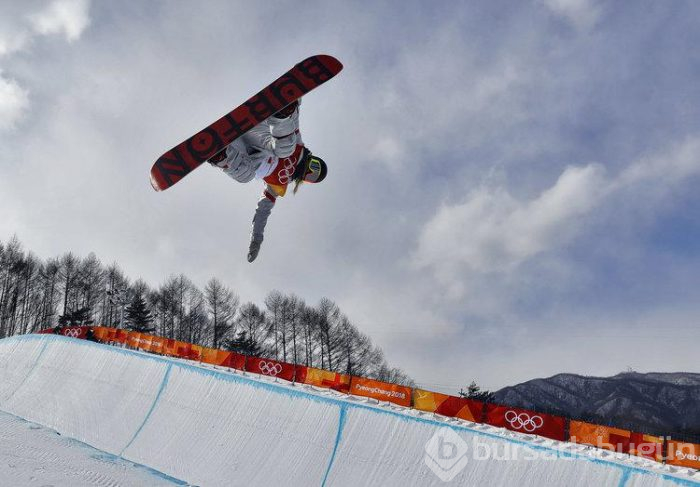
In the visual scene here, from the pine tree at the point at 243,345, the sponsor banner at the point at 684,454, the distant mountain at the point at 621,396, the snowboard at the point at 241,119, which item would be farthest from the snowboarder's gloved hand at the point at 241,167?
the distant mountain at the point at 621,396

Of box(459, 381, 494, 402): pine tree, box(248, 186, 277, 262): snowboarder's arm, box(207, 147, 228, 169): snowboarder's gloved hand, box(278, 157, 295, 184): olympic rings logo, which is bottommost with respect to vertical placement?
box(459, 381, 494, 402): pine tree

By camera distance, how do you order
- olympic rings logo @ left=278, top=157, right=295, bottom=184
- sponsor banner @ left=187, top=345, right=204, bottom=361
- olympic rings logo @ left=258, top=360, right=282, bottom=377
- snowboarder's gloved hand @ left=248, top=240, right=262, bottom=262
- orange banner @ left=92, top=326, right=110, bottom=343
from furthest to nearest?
orange banner @ left=92, top=326, right=110, bottom=343
sponsor banner @ left=187, top=345, right=204, bottom=361
olympic rings logo @ left=258, top=360, right=282, bottom=377
snowboarder's gloved hand @ left=248, top=240, right=262, bottom=262
olympic rings logo @ left=278, top=157, right=295, bottom=184

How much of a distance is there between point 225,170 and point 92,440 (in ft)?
20.6

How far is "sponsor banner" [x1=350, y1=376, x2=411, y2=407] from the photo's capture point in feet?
59.1

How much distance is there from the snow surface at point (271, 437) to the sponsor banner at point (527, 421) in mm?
6452

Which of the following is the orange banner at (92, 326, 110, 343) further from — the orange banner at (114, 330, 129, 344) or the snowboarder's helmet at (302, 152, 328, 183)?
the snowboarder's helmet at (302, 152, 328, 183)

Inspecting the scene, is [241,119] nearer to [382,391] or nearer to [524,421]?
[524,421]

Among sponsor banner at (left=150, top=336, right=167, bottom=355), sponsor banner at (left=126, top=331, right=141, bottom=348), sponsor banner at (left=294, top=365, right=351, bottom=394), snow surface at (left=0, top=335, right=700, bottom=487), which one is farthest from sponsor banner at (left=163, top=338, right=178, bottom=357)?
snow surface at (left=0, top=335, right=700, bottom=487)

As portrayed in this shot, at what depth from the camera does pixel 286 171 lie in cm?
768

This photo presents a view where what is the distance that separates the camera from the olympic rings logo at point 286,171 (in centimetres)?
759

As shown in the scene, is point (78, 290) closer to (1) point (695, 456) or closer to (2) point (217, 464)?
(2) point (217, 464)

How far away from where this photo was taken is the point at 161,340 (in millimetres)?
27422

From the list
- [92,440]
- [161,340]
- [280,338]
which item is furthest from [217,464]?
[280,338]

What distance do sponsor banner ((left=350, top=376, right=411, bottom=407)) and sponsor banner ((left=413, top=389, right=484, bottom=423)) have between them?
0.55 m
